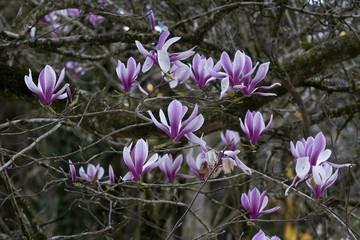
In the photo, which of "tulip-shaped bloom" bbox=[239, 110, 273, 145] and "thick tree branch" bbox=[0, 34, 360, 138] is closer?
Result: "tulip-shaped bloom" bbox=[239, 110, 273, 145]

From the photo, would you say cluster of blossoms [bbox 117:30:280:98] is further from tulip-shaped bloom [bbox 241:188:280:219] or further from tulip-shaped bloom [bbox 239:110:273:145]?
tulip-shaped bloom [bbox 241:188:280:219]

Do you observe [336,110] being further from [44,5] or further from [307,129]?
[44,5]

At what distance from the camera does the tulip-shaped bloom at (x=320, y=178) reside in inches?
43.6

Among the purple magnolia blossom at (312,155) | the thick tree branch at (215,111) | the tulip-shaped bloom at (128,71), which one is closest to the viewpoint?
the purple magnolia blossom at (312,155)

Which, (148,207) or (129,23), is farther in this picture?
(148,207)

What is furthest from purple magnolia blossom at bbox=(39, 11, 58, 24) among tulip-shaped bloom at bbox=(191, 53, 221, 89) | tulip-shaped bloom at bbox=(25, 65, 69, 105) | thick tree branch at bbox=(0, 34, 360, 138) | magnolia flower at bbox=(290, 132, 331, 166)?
magnolia flower at bbox=(290, 132, 331, 166)

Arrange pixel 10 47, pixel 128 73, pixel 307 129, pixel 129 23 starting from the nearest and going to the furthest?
pixel 128 73 < pixel 10 47 < pixel 307 129 < pixel 129 23

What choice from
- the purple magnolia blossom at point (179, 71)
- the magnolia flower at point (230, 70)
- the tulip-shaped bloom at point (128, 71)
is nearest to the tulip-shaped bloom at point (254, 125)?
the magnolia flower at point (230, 70)

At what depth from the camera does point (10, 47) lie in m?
1.74

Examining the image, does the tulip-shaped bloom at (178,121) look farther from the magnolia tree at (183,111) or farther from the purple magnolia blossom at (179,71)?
the purple magnolia blossom at (179,71)

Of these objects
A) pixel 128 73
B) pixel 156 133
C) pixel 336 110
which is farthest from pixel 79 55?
pixel 336 110

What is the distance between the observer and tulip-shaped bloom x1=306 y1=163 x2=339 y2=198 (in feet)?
3.63

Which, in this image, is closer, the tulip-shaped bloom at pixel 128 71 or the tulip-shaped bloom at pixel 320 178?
the tulip-shaped bloom at pixel 320 178

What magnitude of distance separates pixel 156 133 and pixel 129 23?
0.60 m
